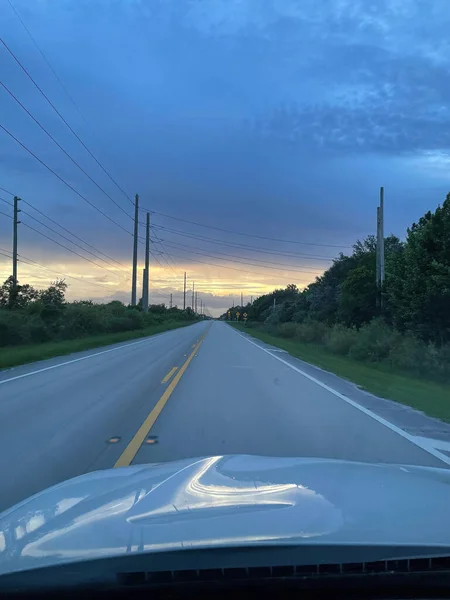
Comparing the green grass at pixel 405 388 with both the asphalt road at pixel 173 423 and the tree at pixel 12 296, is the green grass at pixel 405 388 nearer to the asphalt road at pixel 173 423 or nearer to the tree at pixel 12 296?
the asphalt road at pixel 173 423

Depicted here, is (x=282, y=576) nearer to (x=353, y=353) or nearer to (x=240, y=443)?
(x=240, y=443)

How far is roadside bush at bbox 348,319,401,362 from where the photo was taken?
1006 inches

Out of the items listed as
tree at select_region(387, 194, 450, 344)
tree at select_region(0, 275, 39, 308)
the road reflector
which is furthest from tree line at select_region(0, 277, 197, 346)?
the road reflector

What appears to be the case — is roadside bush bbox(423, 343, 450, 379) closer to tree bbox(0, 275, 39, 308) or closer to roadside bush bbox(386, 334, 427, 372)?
roadside bush bbox(386, 334, 427, 372)

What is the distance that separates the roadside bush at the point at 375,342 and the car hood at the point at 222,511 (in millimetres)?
20756

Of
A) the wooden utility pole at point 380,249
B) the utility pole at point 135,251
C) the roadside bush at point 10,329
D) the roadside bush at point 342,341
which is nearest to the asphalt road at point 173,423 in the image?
the roadside bush at point 342,341

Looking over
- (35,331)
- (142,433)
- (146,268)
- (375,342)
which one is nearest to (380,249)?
(375,342)

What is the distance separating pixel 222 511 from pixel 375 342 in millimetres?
24033

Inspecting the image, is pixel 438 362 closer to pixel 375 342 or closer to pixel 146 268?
pixel 375 342

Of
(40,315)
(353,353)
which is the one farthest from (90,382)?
(40,315)

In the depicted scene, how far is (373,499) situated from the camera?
4195 mm

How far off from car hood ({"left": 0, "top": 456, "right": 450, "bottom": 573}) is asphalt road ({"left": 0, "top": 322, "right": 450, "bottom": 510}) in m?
1.91

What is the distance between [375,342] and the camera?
88.1 ft

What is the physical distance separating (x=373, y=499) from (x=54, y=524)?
2.19m
